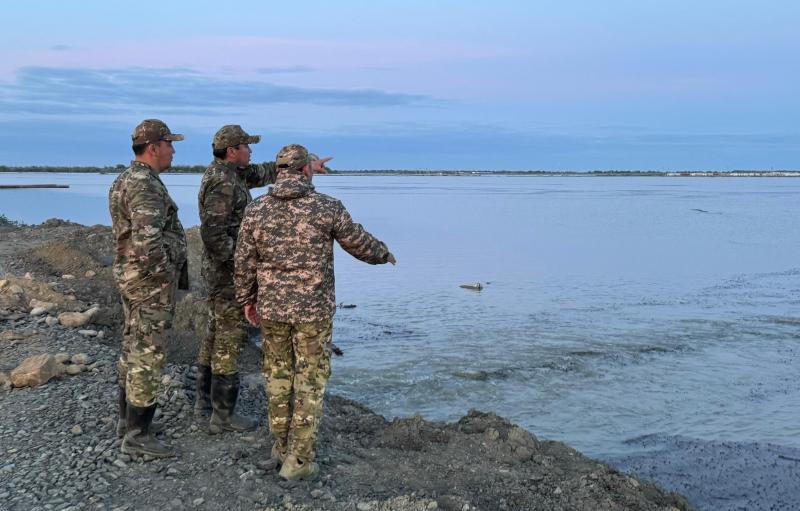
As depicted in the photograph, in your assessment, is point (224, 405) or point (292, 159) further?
point (224, 405)

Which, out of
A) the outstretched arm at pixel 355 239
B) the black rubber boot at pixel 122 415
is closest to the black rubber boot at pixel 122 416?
the black rubber boot at pixel 122 415

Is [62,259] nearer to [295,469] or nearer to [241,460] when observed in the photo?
[241,460]

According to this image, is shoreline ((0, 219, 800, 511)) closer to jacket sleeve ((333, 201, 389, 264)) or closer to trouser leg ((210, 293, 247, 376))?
trouser leg ((210, 293, 247, 376))

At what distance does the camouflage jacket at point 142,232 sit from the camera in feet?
18.4

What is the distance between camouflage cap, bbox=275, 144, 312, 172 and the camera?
17.8 ft

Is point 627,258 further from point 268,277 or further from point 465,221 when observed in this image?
point 268,277

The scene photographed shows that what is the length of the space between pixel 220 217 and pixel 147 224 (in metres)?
0.81

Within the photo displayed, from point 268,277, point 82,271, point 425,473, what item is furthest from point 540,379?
point 82,271

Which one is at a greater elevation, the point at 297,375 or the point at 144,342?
the point at 144,342

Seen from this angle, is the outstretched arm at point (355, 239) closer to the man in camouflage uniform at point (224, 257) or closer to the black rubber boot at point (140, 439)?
the man in camouflage uniform at point (224, 257)

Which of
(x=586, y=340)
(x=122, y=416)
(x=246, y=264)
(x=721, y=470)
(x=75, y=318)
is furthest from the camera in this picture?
(x=586, y=340)

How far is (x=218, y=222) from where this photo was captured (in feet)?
20.6

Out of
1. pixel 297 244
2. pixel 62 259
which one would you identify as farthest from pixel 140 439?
pixel 62 259

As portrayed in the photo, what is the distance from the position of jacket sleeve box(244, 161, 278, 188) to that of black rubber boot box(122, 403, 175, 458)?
213 cm
